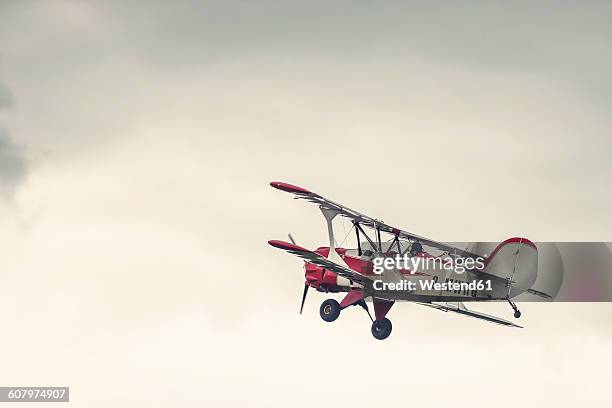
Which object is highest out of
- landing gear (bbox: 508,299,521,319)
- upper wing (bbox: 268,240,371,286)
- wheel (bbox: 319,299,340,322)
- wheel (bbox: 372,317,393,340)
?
upper wing (bbox: 268,240,371,286)

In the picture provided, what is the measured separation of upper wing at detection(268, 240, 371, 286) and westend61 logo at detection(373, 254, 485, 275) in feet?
3.43

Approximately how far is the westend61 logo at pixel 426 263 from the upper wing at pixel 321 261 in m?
1.04

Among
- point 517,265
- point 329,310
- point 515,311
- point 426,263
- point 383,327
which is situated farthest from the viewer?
point 383,327

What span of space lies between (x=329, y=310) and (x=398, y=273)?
4.39 metres

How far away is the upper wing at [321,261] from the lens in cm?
12612

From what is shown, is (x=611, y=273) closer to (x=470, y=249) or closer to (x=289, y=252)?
(x=470, y=249)

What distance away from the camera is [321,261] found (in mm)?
127688

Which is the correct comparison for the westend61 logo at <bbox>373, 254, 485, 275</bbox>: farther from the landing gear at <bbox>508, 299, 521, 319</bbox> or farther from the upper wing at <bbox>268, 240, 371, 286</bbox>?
the landing gear at <bbox>508, 299, 521, 319</bbox>

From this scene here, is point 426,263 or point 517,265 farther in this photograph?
point 426,263

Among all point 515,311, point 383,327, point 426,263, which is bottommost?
point 515,311

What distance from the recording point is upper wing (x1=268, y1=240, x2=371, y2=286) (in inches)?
4966

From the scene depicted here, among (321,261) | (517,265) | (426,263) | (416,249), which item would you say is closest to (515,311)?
(517,265)

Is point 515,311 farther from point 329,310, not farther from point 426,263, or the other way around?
point 329,310

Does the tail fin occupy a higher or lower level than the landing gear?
higher
